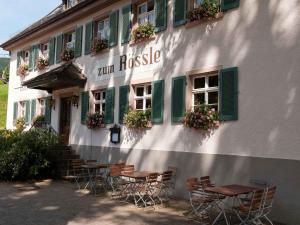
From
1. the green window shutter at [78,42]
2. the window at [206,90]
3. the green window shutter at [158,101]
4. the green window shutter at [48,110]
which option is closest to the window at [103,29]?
the green window shutter at [78,42]

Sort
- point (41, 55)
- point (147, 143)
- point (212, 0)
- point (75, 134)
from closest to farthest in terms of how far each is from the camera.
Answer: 1. point (212, 0)
2. point (147, 143)
3. point (75, 134)
4. point (41, 55)

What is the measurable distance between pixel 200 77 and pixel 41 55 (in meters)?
10.4

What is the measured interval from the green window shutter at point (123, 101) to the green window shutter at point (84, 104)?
2.15 metres

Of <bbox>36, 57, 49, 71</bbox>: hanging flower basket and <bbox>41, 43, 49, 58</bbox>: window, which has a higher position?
<bbox>41, 43, 49, 58</bbox>: window

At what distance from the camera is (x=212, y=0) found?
33.6 feet

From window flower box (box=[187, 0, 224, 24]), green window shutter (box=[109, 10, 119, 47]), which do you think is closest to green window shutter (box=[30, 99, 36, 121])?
green window shutter (box=[109, 10, 119, 47])

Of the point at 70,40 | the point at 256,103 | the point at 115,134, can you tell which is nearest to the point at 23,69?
the point at 70,40

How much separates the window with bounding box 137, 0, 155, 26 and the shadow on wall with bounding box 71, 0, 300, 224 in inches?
83.9

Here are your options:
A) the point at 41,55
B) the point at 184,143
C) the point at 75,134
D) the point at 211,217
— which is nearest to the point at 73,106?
the point at 75,134

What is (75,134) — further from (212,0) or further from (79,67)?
(212,0)

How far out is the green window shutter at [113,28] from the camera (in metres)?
13.8

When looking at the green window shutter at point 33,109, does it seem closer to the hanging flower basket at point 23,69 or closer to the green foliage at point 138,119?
the hanging flower basket at point 23,69

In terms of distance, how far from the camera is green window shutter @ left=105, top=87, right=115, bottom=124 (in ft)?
44.5

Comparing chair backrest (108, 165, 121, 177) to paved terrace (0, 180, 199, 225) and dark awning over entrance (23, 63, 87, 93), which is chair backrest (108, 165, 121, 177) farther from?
dark awning over entrance (23, 63, 87, 93)
